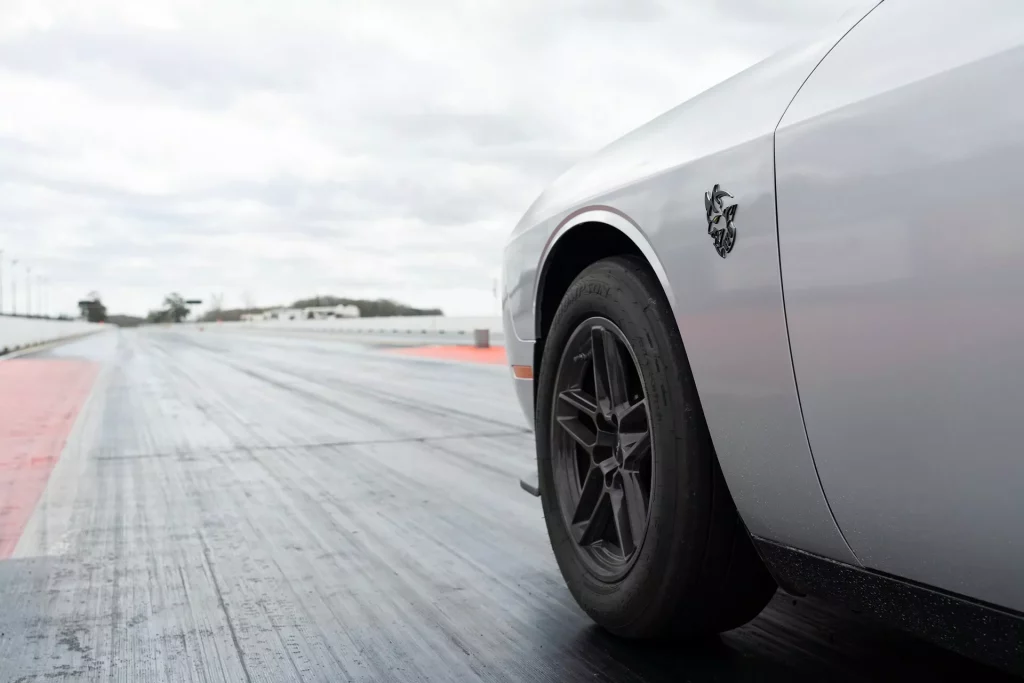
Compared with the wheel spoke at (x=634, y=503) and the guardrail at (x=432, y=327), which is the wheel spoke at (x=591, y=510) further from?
the guardrail at (x=432, y=327)

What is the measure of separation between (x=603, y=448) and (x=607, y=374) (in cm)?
22

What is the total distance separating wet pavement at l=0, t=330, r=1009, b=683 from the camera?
2531 millimetres

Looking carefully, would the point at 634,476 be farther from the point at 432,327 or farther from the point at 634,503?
the point at 432,327

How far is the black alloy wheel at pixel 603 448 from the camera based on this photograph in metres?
2.45

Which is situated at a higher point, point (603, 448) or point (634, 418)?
point (634, 418)

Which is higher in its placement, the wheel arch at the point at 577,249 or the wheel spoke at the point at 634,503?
the wheel arch at the point at 577,249

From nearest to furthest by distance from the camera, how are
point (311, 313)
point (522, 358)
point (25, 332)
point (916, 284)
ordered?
point (916, 284) → point (522, 358) → point (25, 332) → point (311, 313)

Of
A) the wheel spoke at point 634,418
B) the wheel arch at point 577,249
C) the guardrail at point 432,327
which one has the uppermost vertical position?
the wheel arch at point 577,249

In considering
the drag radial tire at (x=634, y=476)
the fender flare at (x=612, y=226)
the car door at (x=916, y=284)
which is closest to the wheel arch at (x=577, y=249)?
the fender flare at (x=612, y=226)

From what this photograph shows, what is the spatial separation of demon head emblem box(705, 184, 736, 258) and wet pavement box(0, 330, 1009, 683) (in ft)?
3.85

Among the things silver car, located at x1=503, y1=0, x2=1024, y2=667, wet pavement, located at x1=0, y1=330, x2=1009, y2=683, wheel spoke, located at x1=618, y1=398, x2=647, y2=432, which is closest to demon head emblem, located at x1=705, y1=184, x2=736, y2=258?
silver car, located at x1=503, y1=0, x2=1024, y2=667

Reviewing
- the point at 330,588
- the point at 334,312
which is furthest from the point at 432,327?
the point at 334,312

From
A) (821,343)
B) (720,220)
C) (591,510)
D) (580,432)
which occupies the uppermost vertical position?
(720,220)

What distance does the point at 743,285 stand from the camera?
1894 millimetres
